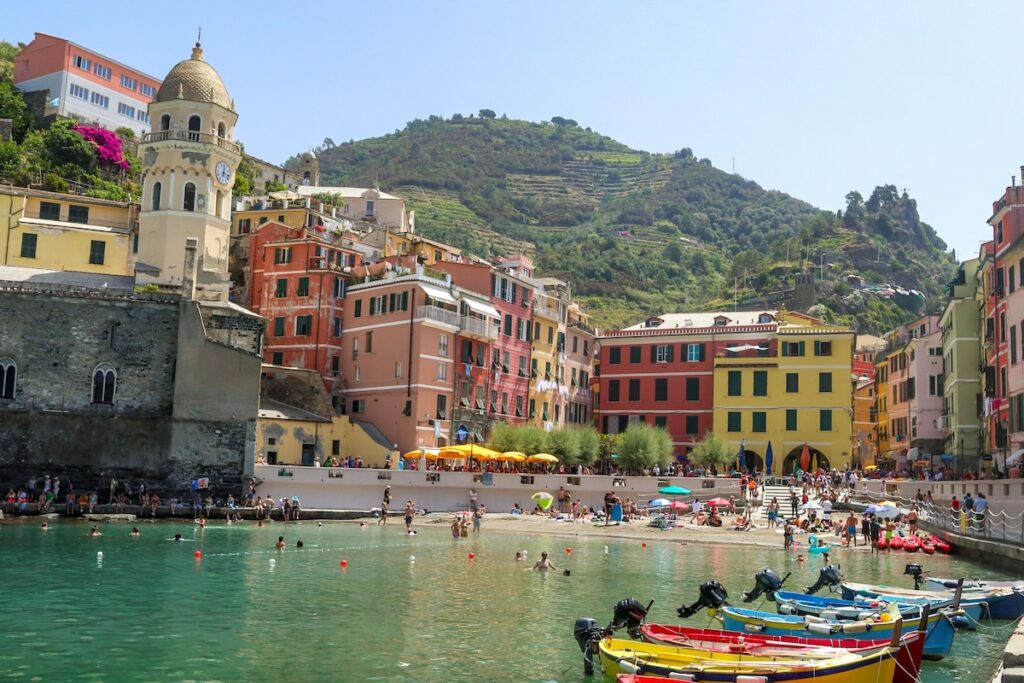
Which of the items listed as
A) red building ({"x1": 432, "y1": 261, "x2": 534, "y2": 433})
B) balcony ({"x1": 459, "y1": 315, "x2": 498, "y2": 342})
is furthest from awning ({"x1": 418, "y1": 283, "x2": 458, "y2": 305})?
red building ({"x1": 432, "y1": 261, "x2": 534, "y2": 433})

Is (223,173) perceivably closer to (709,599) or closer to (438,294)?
(438,294)

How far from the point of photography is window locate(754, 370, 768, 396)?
66575 millimetres

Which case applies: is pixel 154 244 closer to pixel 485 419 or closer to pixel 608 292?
pixel 485 419

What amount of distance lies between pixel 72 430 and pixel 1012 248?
142 ft

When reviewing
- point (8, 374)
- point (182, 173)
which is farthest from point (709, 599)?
point (182, 173)

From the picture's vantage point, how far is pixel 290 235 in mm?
67125

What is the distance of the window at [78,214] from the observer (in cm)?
6712

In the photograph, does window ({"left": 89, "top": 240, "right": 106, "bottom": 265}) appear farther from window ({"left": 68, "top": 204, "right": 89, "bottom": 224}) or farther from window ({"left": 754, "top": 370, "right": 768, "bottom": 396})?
window ({"left": 754, "top": 370, "right": 768, "bottom": 396})

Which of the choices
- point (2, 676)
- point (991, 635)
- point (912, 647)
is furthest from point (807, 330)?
point (2, 676)

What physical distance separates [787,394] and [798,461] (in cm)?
439

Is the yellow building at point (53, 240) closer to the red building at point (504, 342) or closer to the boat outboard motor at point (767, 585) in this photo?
the red building at point (504, 342)

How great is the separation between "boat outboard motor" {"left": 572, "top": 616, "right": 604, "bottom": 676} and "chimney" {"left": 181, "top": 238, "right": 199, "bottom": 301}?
3852 cm

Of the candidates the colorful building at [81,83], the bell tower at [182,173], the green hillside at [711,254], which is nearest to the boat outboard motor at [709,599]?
the bell tower at [182,173]

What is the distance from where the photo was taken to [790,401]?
6606cm
